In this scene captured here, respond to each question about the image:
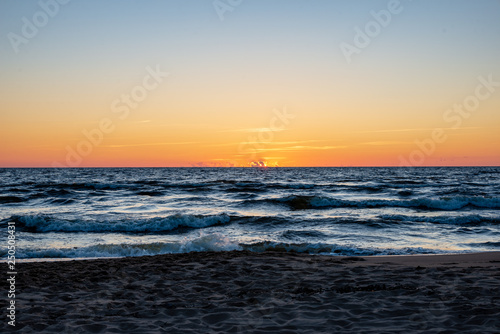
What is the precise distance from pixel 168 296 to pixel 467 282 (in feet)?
19.0

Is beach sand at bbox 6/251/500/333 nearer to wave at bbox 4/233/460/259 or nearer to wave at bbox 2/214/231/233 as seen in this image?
wave at bbox 4/233/460/259

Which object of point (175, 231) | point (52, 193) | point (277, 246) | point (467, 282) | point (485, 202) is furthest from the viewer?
point (52, 193)

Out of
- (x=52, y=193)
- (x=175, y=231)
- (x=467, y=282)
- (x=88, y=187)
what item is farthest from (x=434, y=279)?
(x=88, y=187)

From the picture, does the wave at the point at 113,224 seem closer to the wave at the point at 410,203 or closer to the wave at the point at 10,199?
the wave at the point at 410,203

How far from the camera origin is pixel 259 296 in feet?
23.0

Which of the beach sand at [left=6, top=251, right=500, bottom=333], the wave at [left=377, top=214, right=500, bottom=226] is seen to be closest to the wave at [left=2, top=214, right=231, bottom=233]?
the beach sand at [left=6, top=251, right=500, bottom=333]

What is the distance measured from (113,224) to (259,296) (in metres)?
14.2

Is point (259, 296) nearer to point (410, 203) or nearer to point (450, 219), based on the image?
point (450, 219)

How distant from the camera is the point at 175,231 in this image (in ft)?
62.3

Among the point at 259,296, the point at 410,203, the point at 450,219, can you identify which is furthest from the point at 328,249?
the point at 410,203

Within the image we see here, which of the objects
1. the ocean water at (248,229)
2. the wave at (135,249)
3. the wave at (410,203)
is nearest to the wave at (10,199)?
the ocean water at (248,229)

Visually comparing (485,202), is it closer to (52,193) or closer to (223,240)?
(223,240)

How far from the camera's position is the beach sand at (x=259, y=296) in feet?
18.2

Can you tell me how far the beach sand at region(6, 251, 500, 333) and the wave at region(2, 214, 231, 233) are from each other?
853 cm
